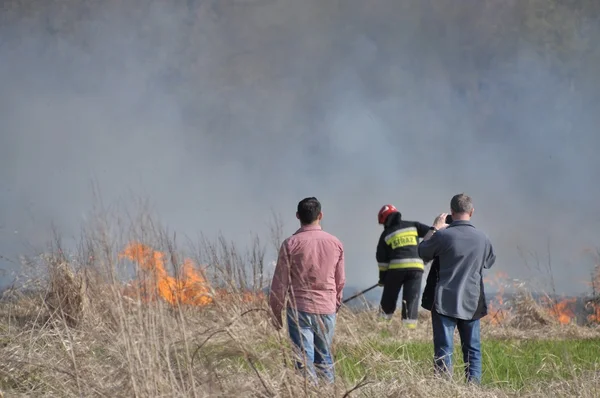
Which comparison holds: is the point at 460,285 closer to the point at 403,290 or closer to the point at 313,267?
the point at 313,267

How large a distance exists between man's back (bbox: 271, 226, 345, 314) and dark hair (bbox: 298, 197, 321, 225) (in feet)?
0.23

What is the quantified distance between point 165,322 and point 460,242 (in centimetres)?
334

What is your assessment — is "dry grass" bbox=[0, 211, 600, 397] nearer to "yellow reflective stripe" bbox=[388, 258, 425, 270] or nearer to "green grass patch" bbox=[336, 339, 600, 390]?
"green grass patch" bbox=[336, 339, 600, 390]

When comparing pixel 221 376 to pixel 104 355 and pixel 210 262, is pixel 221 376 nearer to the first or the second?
pixel 104 355

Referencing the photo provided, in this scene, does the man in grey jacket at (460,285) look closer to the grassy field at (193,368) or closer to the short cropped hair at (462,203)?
the short cropped hair at (462,203)

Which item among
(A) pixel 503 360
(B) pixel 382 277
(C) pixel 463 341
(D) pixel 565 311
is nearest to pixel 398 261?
(B) pixel 382 277

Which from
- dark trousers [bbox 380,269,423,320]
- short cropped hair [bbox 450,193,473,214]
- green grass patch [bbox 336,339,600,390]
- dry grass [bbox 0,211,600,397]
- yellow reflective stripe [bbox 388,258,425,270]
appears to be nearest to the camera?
dry grass [bbox 0,211,600,397]

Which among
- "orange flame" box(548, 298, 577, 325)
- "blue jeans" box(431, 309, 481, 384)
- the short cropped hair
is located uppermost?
the short cropped hair

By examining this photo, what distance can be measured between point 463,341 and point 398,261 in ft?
20.9

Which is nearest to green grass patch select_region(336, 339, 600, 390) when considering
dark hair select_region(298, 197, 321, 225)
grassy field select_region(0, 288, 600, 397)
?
grassy field select_region(0, 288, 600, 397)

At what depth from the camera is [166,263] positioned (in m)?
4.50

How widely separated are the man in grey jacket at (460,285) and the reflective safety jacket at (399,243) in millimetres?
6235

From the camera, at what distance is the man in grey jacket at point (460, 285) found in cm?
654

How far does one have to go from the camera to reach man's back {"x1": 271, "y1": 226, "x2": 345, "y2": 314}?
5.74 meters
